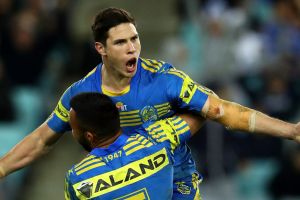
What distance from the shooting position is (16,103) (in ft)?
34.9

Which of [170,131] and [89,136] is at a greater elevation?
[89,136]

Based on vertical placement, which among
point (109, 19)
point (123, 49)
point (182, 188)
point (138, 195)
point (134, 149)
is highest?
point (109, 19)

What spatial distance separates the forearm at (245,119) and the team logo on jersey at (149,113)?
0.36 meters

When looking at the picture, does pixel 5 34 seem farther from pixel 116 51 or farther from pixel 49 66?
pixel 116 51

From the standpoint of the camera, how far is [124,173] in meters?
5.12

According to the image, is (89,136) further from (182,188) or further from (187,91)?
(182,188)

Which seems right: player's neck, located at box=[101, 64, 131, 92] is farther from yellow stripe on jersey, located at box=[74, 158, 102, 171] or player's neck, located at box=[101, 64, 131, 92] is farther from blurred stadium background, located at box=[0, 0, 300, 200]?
blurred stadium background, located at box=[0, 0, 300, 200]

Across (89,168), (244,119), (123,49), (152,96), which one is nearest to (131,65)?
(123,49)

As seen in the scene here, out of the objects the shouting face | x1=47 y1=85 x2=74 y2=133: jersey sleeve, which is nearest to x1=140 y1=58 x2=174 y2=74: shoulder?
the shouting face

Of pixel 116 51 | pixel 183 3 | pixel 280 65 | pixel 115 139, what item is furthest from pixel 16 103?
pixel 115 139

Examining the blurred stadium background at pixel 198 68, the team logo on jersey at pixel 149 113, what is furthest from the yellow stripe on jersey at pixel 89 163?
the blurred stadium background at pixel 198 68

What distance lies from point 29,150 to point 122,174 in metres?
1.32

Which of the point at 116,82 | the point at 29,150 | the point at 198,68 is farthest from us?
the point at 198,68

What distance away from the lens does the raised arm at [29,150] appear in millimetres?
6223
